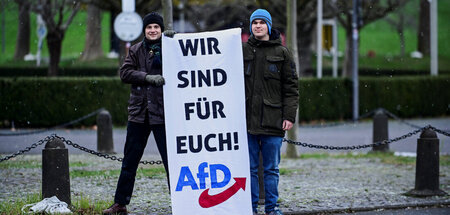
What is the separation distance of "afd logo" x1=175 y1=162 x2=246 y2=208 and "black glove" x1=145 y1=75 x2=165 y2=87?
0.79 meters

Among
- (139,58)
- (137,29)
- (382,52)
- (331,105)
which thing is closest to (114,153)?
(137,29)

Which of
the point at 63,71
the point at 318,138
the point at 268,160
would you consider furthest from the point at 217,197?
the point at 63,71

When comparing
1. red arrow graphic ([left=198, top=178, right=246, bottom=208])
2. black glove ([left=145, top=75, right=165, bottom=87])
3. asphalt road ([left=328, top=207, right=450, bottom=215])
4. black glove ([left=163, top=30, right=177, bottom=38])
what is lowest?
asphalt road ([left=328, top=207, right=450, bottom=215])

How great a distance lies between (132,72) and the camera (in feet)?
23.1

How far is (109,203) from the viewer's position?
804cm

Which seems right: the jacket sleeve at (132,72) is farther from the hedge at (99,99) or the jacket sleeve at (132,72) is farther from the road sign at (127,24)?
the hedge at (99,99)

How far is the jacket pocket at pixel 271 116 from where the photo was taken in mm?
6918

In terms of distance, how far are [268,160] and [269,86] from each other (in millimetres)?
695

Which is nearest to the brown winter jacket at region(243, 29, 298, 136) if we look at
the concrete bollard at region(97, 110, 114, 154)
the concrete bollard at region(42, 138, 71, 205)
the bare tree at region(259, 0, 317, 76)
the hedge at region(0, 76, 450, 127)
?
the concrete bollard at region(42, 138, 71, 205)

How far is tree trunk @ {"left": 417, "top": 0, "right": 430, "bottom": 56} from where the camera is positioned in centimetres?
3875

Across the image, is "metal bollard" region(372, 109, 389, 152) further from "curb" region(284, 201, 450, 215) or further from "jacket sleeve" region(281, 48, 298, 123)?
"jacket sleeve" region(281, 48, 298, 123)

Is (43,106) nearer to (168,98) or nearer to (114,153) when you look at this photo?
(114,153)

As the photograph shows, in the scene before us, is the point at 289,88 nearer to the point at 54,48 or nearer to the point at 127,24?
the point at 127,24

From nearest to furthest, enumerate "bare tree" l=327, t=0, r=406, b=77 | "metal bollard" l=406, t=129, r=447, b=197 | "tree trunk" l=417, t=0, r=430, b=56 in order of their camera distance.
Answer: "metal bollard" l=406, t=129, r=447, b=197, "bare tree" l=327, t=0, r=406, b=77, "tree trunk" l=417, t=0, r=430, b=56
